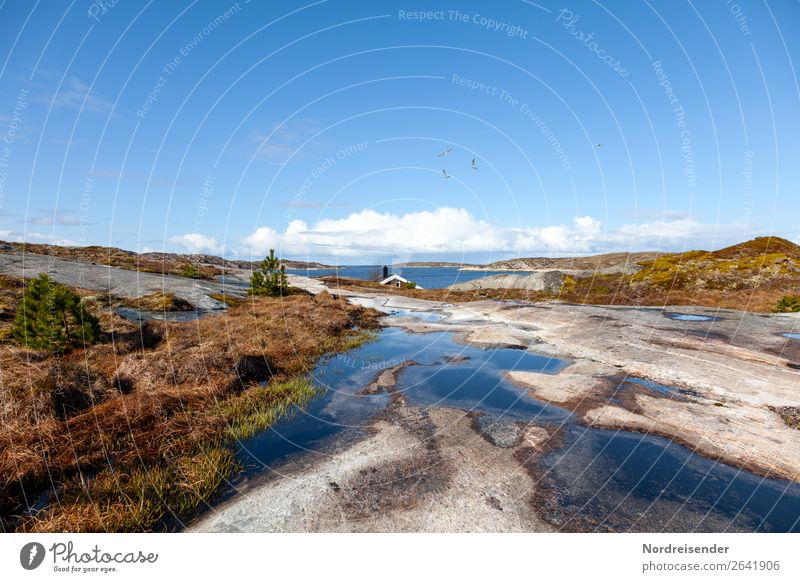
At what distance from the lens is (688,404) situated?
1256 cm

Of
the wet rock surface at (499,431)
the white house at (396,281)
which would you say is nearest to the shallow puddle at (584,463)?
the wet rock surface at (499,431)

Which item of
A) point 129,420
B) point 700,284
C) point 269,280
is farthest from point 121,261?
point 700,284

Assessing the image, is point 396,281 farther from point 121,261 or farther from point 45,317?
point 45,317

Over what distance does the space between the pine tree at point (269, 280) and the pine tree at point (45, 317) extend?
2511cm

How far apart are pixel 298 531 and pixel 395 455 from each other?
3360mm

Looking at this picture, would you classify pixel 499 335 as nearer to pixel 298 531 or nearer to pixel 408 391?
pixel 408 391

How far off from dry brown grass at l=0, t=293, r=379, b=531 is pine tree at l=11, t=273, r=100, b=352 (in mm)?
1022

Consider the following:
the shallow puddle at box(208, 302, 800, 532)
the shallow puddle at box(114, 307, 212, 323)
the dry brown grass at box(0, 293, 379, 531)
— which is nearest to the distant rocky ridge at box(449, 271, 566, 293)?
the shallow puddle at box(114, 307, 212, 323)

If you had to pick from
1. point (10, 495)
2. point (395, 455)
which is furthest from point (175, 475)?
point (395, 455)

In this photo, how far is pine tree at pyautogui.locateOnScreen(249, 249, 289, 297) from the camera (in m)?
41.2

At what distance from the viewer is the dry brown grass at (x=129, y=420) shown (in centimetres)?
727

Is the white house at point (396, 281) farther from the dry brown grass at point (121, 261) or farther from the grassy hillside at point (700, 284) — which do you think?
the dry brown grass at point (121, 261)

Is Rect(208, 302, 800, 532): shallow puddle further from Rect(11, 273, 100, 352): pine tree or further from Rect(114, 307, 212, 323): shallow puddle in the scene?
Rect(114, 307, 212, 323): shallow puddle
